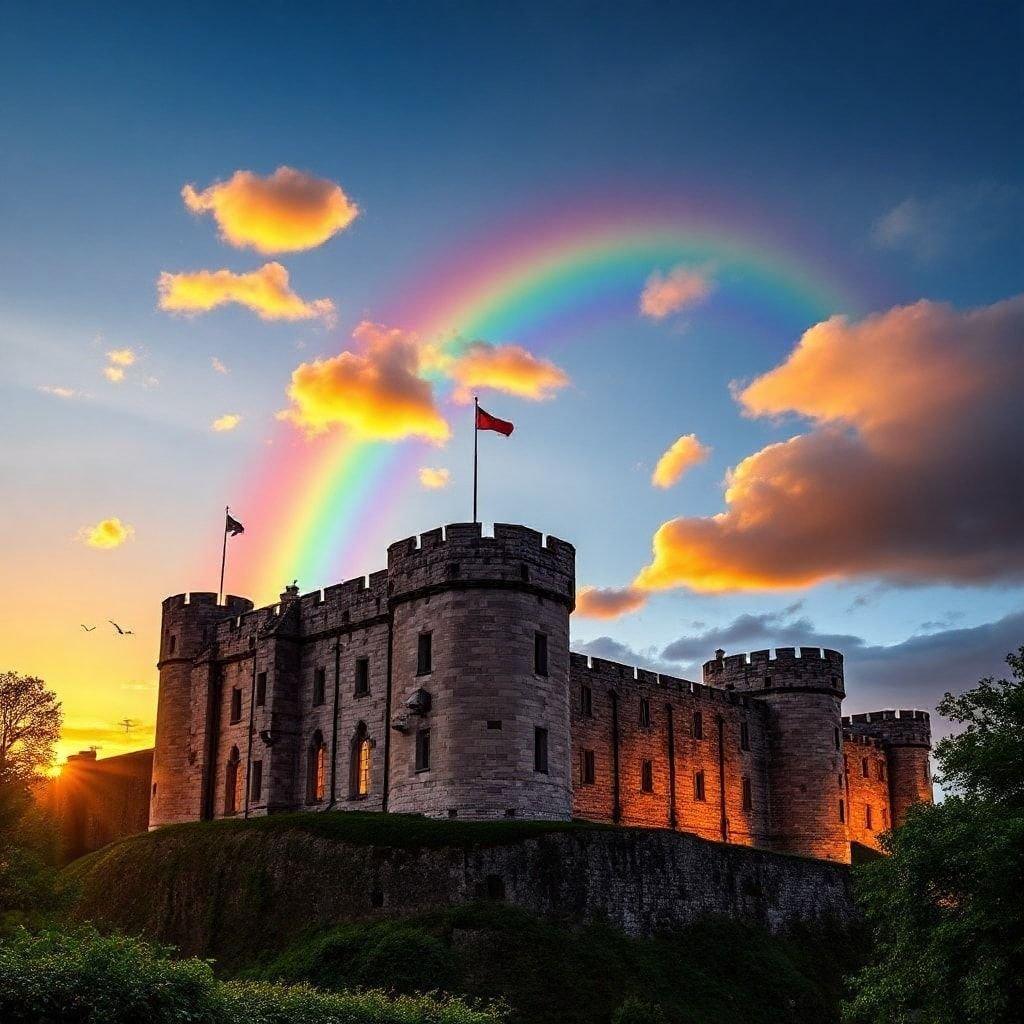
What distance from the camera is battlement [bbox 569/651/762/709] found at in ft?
186

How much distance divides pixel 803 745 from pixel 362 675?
2610 cm

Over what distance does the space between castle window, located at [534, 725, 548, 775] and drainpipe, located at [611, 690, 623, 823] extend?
12775 millimetres

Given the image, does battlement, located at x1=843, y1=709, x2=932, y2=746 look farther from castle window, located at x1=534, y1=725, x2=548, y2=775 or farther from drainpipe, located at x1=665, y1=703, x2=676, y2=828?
castle window, located at x1=534, y1=725, x2=548, y2=775

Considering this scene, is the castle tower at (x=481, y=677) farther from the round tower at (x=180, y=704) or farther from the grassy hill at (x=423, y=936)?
the round tower at (x=180, y=704)

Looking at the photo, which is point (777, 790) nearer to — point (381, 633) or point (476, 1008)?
point (381, 633)

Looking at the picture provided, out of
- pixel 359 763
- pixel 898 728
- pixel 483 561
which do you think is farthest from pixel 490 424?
pixel 898 728

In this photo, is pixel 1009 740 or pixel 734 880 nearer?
pixel 1009 740

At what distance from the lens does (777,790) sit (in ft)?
216

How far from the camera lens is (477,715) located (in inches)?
1718

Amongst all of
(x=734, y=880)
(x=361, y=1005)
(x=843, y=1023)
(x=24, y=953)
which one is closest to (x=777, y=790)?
(x=734, y=880)

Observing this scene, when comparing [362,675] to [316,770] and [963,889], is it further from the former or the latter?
[963,889]

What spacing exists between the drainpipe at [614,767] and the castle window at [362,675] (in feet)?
41.5

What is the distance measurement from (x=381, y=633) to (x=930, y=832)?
25.6 metres

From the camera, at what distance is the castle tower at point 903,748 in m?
79.8
